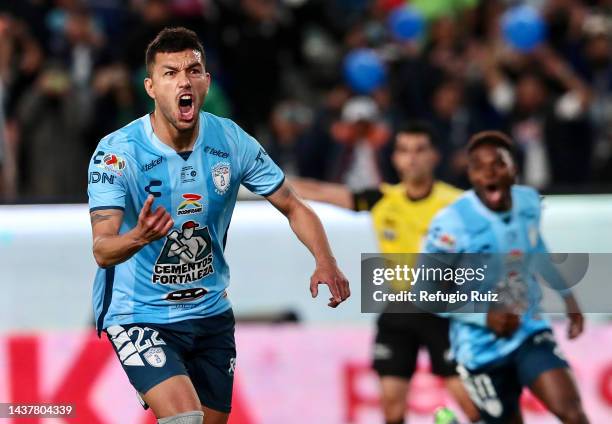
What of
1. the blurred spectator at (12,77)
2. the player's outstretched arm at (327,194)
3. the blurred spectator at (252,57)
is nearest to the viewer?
the player's outstretched arm at (327,194)

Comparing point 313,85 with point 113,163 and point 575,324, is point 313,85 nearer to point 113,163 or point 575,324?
point 575,324

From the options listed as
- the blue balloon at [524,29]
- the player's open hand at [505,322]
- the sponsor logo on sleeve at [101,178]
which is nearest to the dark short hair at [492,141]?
the player's open hand at [505,322]

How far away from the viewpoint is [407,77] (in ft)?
44.5

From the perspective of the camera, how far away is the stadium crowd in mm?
12883

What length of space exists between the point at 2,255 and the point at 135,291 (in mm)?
4416

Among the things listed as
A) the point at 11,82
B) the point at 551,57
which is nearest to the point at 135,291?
the point at 11,82

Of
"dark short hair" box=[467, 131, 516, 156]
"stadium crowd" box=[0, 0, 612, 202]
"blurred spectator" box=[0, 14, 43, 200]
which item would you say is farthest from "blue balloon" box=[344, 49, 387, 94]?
"dark short hair" box=[467, 131, 516, 156]

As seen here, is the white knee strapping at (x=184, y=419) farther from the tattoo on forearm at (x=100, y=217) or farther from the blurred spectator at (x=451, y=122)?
the blurred spectator at (x=451, y=122)

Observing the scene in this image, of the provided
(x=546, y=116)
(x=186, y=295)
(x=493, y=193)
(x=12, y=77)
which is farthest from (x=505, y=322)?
(x=12, y=77)

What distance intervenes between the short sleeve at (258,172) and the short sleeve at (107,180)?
2.19 feet

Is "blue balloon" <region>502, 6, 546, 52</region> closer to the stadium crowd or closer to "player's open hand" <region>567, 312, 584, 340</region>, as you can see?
the stadium crowd

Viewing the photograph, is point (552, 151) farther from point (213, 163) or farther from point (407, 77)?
point (213, 163)

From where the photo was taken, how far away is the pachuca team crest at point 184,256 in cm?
720

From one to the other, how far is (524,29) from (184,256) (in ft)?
23.1
